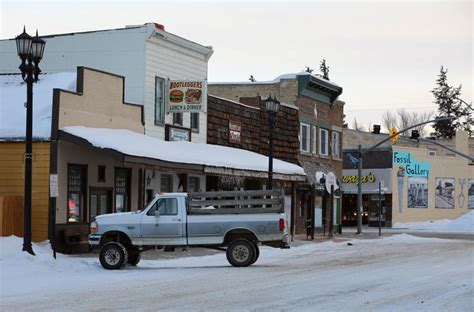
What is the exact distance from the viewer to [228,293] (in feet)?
53.0

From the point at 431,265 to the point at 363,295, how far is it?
8.94 m

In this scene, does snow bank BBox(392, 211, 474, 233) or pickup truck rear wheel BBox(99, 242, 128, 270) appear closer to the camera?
pickup truck rear wheel BBox(99, 242, 128, 270)

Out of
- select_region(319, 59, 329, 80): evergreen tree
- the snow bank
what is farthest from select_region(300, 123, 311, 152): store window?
select_region(319, 59, 329, 80): evergreen tree

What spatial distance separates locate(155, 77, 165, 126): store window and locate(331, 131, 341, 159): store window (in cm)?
1994

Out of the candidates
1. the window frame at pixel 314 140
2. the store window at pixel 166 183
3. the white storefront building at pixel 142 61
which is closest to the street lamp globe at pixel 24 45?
the white storefront building at pixel 142 61

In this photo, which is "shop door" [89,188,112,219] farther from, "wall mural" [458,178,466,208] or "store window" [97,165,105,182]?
"wall mural" [458,178,466,208]

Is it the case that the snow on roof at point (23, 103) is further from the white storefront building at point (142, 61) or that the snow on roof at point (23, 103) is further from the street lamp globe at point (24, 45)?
the street lamp globe at point (24, 45)

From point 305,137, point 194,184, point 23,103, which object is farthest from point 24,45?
point 305,137

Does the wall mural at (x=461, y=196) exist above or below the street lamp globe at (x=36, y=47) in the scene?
below

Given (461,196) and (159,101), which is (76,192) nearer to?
(159,101)

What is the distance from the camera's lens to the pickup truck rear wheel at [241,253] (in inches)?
909

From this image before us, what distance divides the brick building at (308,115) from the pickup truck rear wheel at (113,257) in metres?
22.3

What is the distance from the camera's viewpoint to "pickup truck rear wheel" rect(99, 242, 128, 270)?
73.1 ft

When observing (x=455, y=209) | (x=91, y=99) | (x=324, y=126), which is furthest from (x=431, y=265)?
(x=455, y=209)
